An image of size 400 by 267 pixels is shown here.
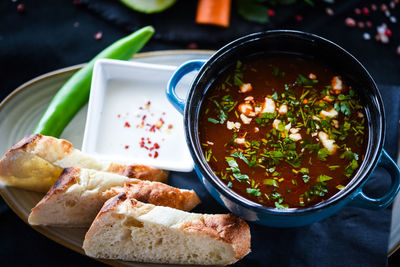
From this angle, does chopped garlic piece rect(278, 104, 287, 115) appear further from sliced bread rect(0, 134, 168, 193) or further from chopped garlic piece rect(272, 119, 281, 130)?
sliced bread rect(0, 134, 168, 193)

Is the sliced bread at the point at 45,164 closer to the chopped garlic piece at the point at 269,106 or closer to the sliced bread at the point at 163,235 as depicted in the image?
the sliced bread at the point at 163,235

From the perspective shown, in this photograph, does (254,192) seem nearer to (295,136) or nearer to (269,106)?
(295,136)

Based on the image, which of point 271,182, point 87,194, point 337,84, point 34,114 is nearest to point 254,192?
point 271,182

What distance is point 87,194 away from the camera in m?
Result: 2.65

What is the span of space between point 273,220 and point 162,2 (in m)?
1.85

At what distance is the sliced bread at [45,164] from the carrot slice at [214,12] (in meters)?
1.28

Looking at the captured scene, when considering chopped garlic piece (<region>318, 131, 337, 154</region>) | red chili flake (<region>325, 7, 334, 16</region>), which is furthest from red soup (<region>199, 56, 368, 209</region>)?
red chili flake (<region>325, 7, 334, 16</region>)

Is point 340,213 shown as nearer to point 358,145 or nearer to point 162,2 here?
point 358,145

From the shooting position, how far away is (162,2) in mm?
3627

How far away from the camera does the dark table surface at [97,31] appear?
11.8ft

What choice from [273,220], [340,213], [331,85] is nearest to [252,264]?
[273,220]

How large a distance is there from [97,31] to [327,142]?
1.97 m

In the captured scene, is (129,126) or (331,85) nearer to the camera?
(331,85)

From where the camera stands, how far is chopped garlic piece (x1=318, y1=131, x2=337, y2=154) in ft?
8.00
